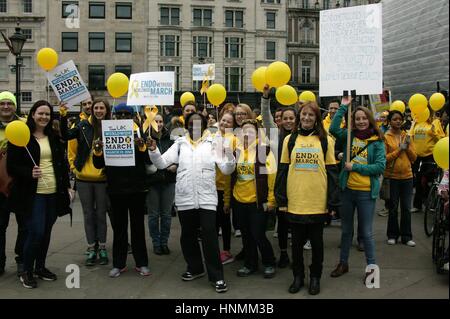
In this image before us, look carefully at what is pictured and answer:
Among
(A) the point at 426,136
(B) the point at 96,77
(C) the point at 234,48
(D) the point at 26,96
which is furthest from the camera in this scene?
(C) the point at 234,48

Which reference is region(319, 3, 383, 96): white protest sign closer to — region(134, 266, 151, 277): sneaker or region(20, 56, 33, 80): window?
region(134, 266, 151, 277): sneaker

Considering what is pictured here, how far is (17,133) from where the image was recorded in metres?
4.71

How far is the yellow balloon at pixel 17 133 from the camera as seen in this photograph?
470cm

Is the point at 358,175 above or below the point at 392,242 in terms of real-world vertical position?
above

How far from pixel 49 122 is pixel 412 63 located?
65.4ft

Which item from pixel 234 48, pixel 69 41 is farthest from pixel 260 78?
pixel 69 41

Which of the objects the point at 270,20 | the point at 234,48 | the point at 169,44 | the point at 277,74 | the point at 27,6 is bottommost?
the point at 277,74

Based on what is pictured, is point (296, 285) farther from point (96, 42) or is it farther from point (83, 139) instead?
point (96, 42)

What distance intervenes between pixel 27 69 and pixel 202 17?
17589mm

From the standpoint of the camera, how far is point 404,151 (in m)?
6.40

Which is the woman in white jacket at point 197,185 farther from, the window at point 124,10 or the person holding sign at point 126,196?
the window at point 124,10

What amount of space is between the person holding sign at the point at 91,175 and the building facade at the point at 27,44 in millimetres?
40521

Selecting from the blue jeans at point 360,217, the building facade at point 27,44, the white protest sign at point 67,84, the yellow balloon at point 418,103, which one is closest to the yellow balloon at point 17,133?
the white protest sign at point 67,84

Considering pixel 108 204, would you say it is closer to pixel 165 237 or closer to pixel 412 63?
pixel 165 237
